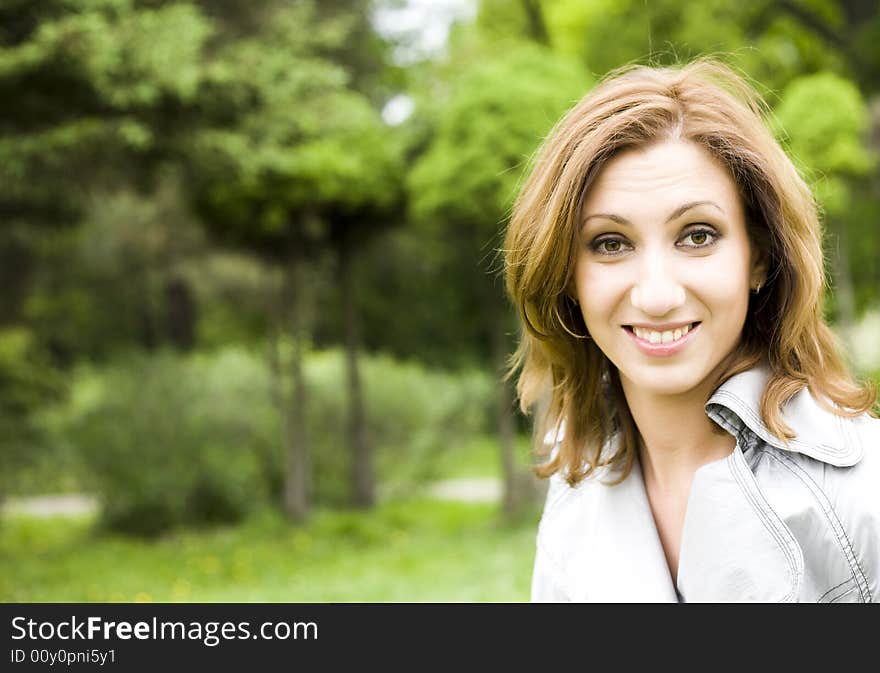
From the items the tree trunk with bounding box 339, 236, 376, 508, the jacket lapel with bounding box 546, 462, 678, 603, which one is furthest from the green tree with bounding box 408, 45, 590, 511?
the jacket lapel with bounding box 546, 462, 678, 603

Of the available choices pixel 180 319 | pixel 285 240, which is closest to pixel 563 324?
pixel 285 240

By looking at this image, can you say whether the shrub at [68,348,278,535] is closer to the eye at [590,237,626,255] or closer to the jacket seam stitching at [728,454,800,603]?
the eye at [590,237,626,255]

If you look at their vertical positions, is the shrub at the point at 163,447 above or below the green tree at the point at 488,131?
below

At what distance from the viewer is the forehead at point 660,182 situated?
1.10m

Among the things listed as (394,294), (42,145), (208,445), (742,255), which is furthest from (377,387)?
(742,255)

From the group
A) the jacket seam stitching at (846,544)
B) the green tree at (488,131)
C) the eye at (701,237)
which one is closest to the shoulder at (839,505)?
the jacket seam stitching at (846,544)

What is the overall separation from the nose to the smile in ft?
0.11

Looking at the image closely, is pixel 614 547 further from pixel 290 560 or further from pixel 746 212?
pixel 290 560

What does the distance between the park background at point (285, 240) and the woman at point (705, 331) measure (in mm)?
3713

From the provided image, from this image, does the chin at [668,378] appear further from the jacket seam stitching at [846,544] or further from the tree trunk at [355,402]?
the tree trunk at [355,402]

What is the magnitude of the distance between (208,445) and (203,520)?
778 mm

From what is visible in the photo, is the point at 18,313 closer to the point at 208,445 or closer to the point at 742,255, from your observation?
the point at 208,445

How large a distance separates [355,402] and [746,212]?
372 inches

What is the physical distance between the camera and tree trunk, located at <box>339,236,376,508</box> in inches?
411
